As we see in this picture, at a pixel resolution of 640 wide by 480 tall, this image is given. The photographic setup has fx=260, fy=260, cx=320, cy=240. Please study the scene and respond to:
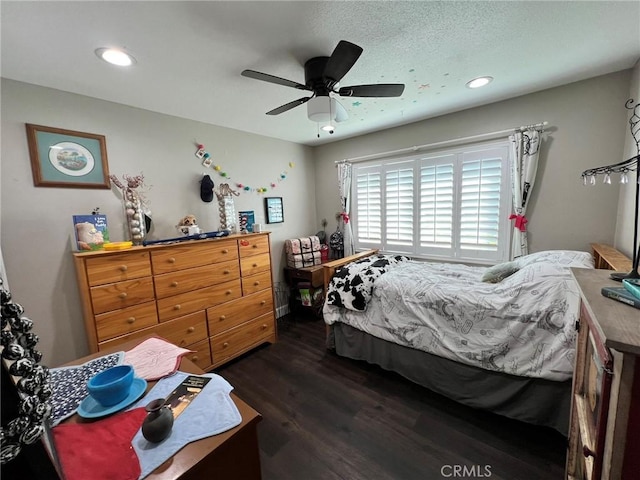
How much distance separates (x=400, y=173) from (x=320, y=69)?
1940 mm

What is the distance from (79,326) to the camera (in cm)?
204

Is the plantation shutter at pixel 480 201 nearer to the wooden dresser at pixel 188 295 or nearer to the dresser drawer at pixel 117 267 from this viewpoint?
the wooden dresser at pixel 188 295

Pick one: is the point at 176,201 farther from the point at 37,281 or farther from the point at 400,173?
the point at 400,173

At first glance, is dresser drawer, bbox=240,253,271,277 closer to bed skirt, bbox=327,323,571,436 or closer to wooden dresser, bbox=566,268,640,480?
bed skirt, bbox=327,323,571,436

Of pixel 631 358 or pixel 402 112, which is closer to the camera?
pixel 631 358

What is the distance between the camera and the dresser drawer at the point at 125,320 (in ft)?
6.00

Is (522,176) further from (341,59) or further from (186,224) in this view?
(186,224)

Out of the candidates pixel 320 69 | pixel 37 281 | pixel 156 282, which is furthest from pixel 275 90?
pixel 37 281

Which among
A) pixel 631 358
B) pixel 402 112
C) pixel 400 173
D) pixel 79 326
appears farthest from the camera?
pixel 400 173

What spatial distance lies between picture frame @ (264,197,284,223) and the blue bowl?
262cm

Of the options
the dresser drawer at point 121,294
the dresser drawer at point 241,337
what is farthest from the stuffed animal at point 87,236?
the dresser drawer at point 241,337

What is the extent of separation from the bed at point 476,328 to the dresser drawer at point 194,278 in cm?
99

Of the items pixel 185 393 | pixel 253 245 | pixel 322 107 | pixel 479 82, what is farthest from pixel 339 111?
pixel 185 393

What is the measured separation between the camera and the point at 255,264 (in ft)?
9.06
